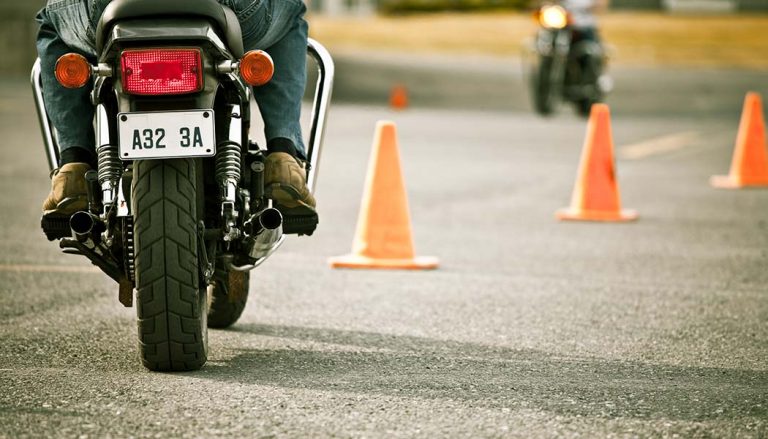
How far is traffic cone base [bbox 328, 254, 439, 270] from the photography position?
8031mm

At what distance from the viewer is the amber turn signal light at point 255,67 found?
16.5 feet

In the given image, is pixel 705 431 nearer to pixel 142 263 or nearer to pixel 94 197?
pixel 142 263

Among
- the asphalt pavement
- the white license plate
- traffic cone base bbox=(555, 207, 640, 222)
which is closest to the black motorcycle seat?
the white license plate

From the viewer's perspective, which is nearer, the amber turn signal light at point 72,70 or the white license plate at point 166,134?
the white license plate at point 166,134

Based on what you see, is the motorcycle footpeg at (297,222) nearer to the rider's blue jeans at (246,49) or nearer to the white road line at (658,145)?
the rider's blue jeans at (246,49)

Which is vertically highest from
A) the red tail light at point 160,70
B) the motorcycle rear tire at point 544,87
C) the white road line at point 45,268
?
the red tail light at point 160,70

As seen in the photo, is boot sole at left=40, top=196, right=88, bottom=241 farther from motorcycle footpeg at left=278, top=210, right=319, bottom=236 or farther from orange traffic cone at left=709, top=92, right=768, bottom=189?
→ orange traffic cone at left=709, top=92, right=768, bottom=189

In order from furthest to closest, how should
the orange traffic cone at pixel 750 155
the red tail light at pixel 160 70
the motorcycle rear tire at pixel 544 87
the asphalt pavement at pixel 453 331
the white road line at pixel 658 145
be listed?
the motorcycle rear tire at pixel 544 87 → the white road line at pixel 658 145 → the orange traffic cone at pixel 750 155 → the red tail light at pixel 160 70 → the asphalt pavement at pixel 453 331

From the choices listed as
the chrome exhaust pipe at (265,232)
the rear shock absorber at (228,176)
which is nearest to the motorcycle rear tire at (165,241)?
the rear shock absorber at (228,176)

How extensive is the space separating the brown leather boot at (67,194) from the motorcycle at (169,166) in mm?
40

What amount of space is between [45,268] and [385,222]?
1.81 meters

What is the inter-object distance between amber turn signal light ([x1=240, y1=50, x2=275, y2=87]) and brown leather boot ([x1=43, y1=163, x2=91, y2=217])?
2.43 feet

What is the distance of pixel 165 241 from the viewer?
15.9ft

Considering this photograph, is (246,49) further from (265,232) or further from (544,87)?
(544,87)
